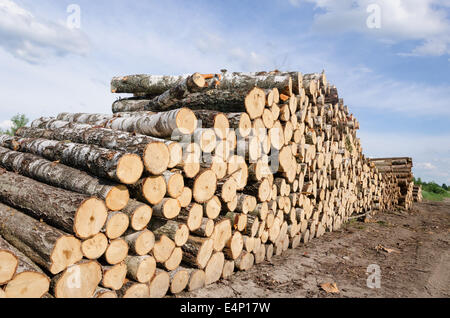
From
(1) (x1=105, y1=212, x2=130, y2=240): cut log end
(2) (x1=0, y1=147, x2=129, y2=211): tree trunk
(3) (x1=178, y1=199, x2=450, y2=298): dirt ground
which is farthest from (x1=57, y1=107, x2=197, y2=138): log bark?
(3) (x1=178, y1=199, x2=450, y2=298): dirt ground

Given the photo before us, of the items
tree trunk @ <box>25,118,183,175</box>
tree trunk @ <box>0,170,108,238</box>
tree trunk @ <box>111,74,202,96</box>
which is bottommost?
tree trunk @ <box>0,170,108,238</box>

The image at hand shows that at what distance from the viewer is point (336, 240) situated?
7.01 m

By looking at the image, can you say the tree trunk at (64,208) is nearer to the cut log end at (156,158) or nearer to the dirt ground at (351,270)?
the cut log end at (156,158)

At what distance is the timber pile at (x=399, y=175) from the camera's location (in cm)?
1403

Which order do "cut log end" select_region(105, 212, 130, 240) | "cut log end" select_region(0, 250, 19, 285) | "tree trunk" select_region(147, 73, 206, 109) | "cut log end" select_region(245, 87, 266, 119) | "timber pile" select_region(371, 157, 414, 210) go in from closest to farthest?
"cut log end" select_region(0, 250, 19, 285), "cut log end" select_region(105, 212, 130, 240), "cut log end" select_region(245, 87, 266, 119), "tree trunk" select_region(147, 73, 206, 109), "timber pile" select_region(371, 157, 414, 210)

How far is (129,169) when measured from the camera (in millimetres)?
3264

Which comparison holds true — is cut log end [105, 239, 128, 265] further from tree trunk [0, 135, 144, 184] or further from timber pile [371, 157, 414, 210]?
timber pile [371, 157, 414, 210]

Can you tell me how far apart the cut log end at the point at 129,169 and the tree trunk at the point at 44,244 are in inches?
31.2

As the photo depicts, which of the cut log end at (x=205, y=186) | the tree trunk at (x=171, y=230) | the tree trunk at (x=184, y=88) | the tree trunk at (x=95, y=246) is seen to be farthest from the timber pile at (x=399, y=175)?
the tree trunk at (x=95, y=246)

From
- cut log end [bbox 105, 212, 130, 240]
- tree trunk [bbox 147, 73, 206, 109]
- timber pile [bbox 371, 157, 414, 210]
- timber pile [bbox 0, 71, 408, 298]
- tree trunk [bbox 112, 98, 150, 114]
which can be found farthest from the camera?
timber pile [bbox 371, 157, 414, 210]

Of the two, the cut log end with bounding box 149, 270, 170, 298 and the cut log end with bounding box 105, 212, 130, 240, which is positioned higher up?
the cut log end with bounding box 105, 212, 130, 240

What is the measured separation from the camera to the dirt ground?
163 inches

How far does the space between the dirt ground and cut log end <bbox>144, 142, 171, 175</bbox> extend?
5.75ft

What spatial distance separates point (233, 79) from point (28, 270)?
461cm
